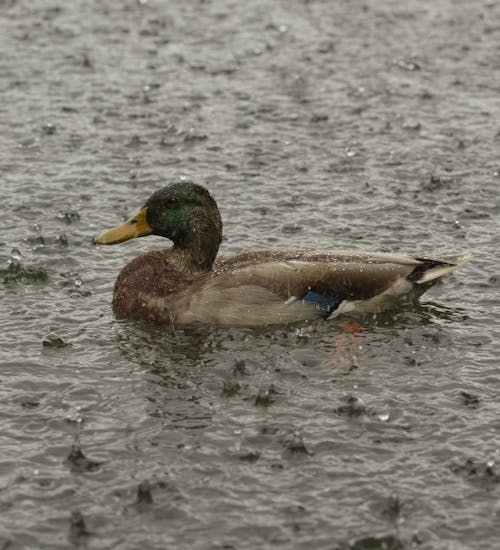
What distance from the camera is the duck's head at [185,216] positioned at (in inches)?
483

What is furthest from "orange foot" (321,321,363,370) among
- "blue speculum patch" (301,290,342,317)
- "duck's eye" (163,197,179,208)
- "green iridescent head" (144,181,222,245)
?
"duck's eye" (163,197,179,208)

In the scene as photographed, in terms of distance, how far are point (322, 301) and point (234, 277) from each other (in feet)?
3.36

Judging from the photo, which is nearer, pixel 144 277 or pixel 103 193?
pixel 144 277

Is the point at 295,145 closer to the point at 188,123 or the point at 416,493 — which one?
the point at 188,123

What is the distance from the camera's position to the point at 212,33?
24891mm

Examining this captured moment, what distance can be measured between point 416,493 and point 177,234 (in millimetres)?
4883

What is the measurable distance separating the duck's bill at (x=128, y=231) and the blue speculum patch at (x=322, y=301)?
82.1 inches

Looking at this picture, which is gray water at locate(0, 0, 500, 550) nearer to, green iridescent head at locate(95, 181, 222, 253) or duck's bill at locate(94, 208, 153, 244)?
duck's bill at locate(94, 208, 153, 244)

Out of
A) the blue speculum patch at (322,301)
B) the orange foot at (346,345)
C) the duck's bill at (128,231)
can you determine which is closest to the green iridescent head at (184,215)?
the duck's bill at (128,231)

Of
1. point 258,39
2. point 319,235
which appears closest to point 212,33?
point 258,39

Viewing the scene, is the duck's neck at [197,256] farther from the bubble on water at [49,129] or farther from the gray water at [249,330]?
the bubble on water at [49,129]

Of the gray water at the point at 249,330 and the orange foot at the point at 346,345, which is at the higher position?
the gray water at the point at 249,330

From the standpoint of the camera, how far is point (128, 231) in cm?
1244

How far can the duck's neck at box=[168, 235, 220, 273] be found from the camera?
12.3 m
